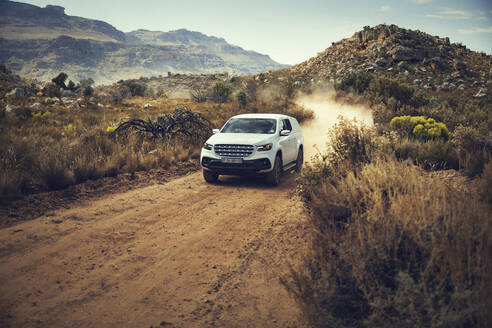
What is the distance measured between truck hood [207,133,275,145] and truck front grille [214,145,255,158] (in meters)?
0.11

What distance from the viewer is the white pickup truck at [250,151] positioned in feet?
31.0

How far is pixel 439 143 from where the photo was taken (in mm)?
9789

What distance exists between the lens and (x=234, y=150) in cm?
957

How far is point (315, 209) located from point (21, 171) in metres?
7.67

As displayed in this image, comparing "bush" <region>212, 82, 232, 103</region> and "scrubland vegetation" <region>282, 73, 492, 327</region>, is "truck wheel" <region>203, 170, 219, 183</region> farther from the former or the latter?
"bush" <region>212, 82, 232, 103</region>

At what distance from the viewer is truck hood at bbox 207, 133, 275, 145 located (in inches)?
Answer: 378

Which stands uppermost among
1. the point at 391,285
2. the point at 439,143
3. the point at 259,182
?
the point at 439,143

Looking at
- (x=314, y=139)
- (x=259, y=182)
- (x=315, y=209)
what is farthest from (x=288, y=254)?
(x=314, y=139)

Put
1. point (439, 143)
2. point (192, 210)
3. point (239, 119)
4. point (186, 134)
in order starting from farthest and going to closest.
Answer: point (186, 134) < point (239, 119) < point (439, 143) < point (192, 210)

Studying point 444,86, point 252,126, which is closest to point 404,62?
point 444,86

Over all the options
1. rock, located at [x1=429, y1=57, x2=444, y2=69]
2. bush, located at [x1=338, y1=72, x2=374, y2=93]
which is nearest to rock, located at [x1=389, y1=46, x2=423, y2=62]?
rock, located at [x1=429, y1=57, x2=444, y2=69]

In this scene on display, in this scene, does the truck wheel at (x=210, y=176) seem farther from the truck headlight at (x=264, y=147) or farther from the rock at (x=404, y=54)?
the rock at (x=404, y=54)

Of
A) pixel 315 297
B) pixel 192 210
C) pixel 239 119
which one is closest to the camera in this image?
pixel 315 297

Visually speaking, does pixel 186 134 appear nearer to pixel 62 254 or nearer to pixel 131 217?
pixel 131 217
